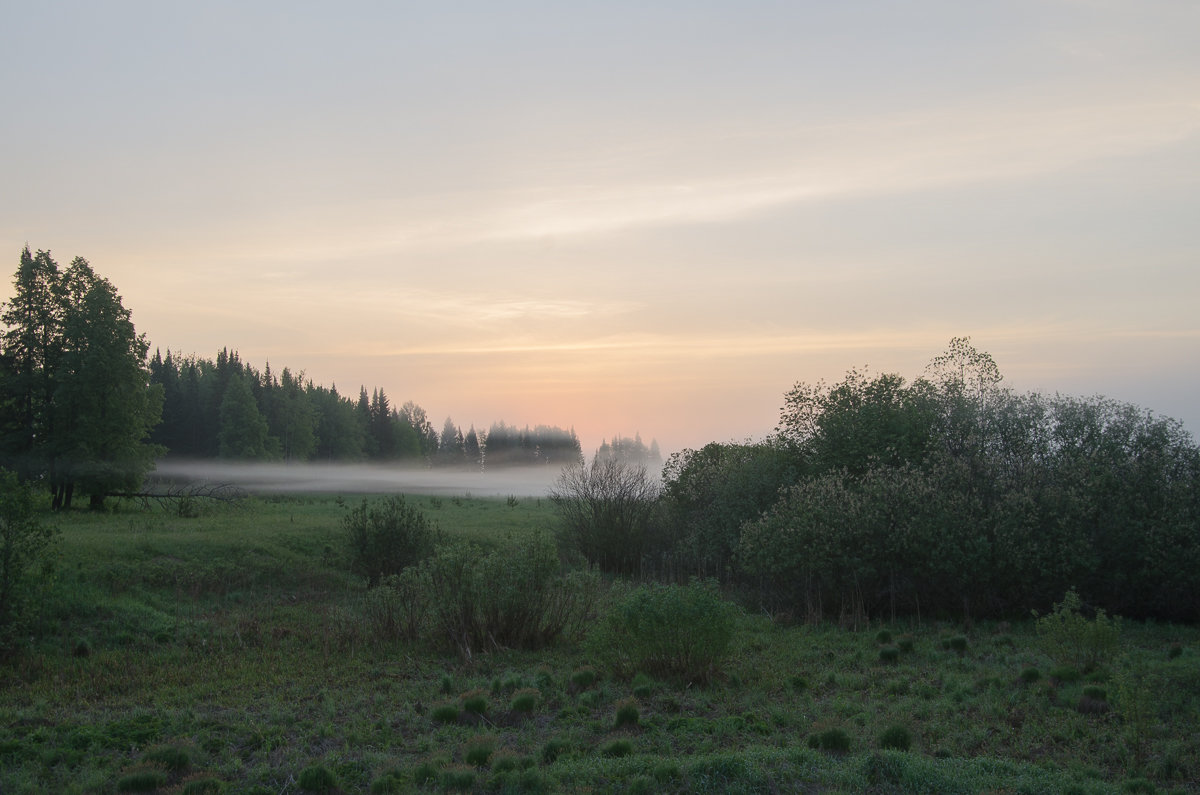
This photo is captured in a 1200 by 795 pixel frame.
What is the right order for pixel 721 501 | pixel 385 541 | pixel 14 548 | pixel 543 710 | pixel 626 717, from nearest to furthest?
pixel 626 717, pixel 543 710, pixel 14 548, pixel 385 541, pixel 721 501

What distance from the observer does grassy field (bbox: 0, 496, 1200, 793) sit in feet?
27.7

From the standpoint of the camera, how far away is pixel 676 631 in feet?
42.8

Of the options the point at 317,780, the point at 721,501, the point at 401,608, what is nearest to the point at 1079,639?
the point at 317,780

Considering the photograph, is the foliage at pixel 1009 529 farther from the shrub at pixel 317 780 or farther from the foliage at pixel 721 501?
the shrub at pixel 317 780

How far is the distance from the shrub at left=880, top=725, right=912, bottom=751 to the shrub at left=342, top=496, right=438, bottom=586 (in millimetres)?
16014

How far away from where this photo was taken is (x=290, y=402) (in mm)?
75625

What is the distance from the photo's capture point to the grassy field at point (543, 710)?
843 centimetres

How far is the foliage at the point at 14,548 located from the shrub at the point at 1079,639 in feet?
58.6

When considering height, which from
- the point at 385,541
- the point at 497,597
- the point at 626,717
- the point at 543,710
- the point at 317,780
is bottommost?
the point at 543,710

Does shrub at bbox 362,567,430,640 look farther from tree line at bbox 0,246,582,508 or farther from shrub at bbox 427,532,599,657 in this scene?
tree line at bbox 0,246,582,508

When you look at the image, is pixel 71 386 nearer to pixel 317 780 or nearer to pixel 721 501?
pixel 721 501

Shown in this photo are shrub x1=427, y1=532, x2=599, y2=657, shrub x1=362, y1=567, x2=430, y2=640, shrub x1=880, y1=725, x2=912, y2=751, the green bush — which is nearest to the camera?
shrub x1=880, y1=725, x2=912, y2=751

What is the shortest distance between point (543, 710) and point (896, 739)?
194 inches

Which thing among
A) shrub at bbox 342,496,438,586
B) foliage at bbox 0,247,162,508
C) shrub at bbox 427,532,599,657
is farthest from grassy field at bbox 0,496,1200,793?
foliage at bbox 0,247,162,508
